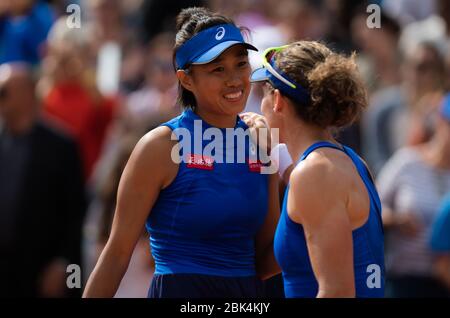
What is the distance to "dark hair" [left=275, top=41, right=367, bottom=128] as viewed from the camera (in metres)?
4.02

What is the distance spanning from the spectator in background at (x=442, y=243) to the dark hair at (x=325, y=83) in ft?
9.23

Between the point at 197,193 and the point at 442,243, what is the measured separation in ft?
9.43

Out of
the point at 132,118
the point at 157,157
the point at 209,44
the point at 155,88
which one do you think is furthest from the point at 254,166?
the point at 155,88

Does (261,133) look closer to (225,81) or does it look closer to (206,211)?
(225,81)

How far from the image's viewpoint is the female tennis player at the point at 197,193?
4.31 metres

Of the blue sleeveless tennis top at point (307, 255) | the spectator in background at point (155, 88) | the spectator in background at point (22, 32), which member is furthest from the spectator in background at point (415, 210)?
the spectator in background at point (22, 32)

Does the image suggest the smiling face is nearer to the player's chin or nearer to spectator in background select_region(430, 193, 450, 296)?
the player's chin

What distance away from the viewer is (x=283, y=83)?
411cm

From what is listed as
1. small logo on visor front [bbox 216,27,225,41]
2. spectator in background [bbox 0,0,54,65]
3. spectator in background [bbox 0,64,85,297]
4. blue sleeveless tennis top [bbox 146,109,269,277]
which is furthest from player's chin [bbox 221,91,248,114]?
spectator in background [bbox 0,0,54,65]

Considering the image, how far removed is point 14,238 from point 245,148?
340 cm

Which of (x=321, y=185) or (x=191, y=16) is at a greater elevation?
(x=191, y=16)

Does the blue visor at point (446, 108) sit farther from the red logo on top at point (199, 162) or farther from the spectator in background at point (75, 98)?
the red logo on top at point (199, 162)

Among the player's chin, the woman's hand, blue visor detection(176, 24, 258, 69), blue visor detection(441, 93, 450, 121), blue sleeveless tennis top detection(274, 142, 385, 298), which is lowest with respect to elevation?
blue sleeveless tennis top detection(274, 142, 385, 298)
